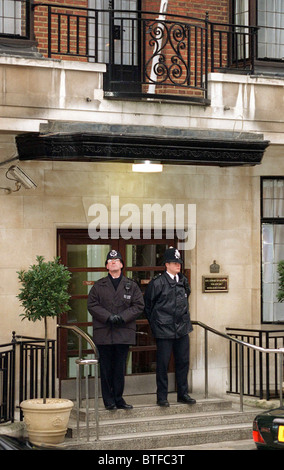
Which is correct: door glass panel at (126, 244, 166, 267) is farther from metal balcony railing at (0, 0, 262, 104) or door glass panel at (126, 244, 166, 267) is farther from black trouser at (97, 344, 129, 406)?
metal balcony railing at (0, 0, 262, 104)

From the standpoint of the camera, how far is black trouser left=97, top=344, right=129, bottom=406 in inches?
536

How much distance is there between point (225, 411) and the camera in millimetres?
14422

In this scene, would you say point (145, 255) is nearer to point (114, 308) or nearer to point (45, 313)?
point (114, 308)

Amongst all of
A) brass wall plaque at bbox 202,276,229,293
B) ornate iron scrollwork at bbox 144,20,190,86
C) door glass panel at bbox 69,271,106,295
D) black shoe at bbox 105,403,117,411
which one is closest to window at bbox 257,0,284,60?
ornate iron scrollwork at bbox 144,20,190,86

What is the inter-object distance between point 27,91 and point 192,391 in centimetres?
520

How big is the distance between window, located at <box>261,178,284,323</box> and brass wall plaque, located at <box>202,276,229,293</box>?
2.51 feet

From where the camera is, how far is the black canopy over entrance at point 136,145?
13.5 metres

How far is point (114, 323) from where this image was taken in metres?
13.5

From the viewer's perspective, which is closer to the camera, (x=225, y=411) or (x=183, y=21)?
(x=225, y=411)

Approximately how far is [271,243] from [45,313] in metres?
4.77
